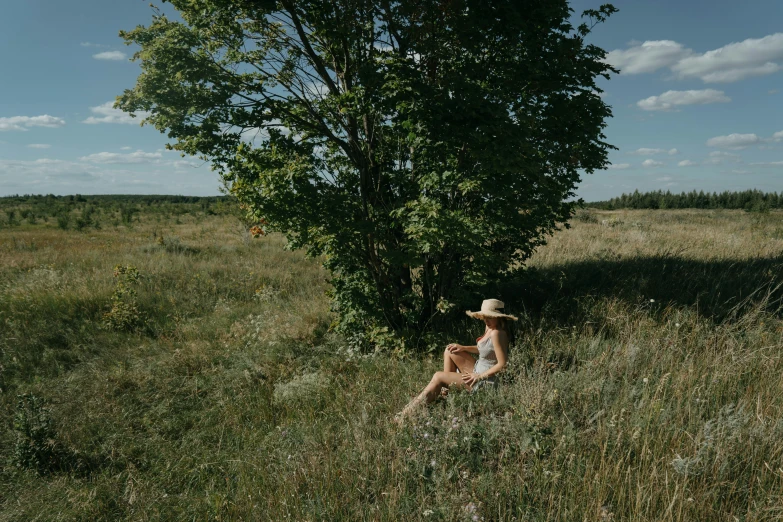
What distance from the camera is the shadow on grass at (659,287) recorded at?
5703 millimetres

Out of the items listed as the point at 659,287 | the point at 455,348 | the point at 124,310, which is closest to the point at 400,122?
the point at 455,348

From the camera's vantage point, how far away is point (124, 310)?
28.2ft

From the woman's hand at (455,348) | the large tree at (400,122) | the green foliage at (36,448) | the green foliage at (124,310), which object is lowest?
the green foliage at (36,448)

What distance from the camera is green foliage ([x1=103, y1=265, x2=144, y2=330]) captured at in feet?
27.6

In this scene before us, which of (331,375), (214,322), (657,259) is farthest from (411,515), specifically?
(657,259)

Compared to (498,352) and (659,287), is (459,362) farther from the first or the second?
(659,287)

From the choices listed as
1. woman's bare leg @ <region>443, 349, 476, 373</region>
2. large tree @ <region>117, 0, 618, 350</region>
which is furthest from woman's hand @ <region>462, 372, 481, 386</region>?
large tree @ <region>117, 0, 618, 350</region>

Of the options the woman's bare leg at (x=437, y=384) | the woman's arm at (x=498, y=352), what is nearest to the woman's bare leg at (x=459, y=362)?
the woman's bare leg at (x=437, y=384)

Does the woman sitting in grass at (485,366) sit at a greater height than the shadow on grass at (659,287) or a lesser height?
lesser

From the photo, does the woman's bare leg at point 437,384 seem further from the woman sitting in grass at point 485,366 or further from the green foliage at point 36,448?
the green foliage at point 36,448

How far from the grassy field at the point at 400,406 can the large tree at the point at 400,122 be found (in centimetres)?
156

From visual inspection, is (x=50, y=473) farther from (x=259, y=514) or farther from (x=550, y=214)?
(x=550, y=214)

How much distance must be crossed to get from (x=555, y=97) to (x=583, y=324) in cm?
294

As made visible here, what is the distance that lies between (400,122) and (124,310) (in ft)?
22.4
